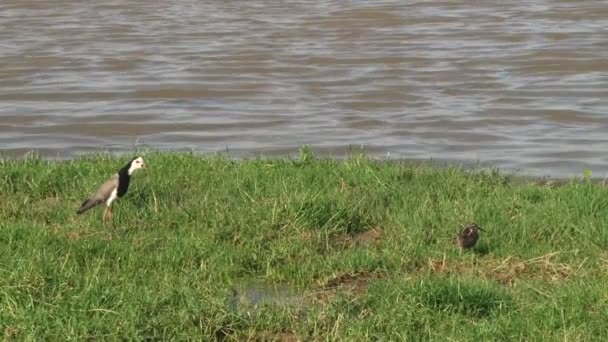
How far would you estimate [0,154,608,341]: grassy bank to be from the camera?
7000 millimetres

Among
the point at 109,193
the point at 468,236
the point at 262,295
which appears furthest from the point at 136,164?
the point at 468,236

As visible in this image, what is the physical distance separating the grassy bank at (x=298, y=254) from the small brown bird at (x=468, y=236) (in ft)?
0.31

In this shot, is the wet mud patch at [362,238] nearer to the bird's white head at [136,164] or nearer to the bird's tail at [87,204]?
the bird's white head at [136,164]

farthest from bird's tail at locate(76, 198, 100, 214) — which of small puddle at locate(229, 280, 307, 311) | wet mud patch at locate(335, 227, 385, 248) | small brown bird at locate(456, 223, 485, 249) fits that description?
small brown bird at locate(456, 223, 485, 249)

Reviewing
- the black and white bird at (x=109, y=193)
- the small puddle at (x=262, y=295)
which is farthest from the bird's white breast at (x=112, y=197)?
the small puddle at (x=262, y=295)

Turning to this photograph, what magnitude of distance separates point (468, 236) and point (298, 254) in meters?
1.05

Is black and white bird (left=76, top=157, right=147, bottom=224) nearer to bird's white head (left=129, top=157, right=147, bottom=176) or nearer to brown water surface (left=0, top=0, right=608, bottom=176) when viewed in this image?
bird's white head (left=129, top=157, right=147, bottom=176)

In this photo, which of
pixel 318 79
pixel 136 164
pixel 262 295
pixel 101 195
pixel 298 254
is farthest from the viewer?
pixel 318 79

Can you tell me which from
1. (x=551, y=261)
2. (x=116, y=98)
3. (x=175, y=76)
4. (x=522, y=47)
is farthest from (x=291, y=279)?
(x=522, y=47)

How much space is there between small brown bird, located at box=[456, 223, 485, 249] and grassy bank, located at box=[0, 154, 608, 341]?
3.7 inches

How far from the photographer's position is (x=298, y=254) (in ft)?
27.6

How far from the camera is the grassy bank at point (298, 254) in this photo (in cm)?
700

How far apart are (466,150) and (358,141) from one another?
105 cm

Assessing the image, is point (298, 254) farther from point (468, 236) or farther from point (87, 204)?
point (87, 204)
